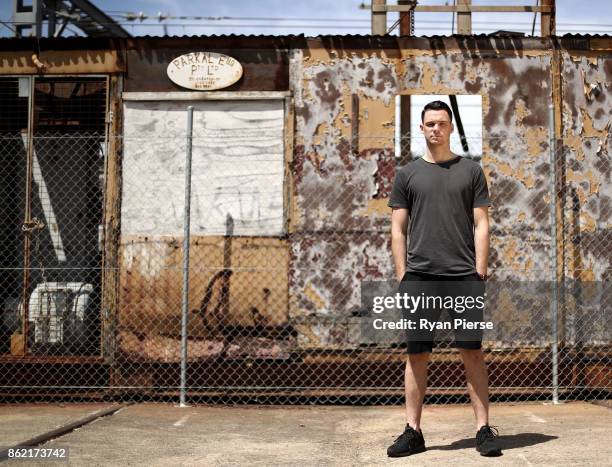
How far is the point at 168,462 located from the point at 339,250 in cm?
306

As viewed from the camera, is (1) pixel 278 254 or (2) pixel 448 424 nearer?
(2) pixel 448 424

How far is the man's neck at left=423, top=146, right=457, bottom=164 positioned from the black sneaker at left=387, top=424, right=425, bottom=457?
1.64 metres

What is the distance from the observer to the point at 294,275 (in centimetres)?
695

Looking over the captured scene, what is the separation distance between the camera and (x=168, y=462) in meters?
4.42

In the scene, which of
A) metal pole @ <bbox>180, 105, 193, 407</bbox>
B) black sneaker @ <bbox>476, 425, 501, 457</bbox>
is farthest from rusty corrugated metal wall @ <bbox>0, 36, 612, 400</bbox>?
black sneaker @ <bbox>476, 425, 501, 457</bbox>

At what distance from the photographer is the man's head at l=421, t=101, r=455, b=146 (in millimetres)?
4348

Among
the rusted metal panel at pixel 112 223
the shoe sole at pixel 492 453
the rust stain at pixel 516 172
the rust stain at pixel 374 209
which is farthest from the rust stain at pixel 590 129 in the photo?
the rusted metal panel at pixel 112 223

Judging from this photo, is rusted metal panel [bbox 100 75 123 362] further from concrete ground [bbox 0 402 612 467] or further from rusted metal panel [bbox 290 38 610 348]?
rusted metal panel [bbox 290 38 610 348]

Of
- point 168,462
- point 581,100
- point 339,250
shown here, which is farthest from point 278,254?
point 581,100

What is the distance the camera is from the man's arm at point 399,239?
4363mm

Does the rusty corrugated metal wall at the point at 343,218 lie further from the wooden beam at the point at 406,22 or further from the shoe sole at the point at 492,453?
the shoe sole at the point at 492,453

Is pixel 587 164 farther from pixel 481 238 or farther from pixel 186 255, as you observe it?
pixel 186 255

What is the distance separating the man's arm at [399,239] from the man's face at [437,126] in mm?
474

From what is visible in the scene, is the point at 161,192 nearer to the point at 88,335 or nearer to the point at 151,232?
the point at 151,232
